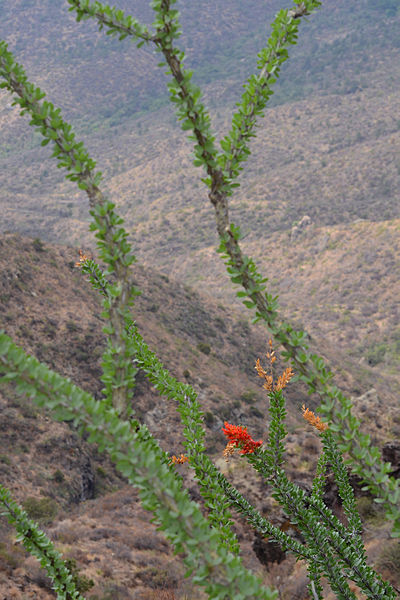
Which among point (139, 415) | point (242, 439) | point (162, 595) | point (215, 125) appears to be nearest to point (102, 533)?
point (162, 595)

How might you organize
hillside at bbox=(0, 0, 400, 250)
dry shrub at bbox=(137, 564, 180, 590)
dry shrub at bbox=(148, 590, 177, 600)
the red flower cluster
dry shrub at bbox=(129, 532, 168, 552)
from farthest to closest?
hillside at bbox=(0, 0, 400, 250) < dry shrub at bbox=(129, 532, 168, 552) < dry shrub at bbox=(137, 564, 180, 590) < dry shrub at bbox=(148, 590, 177, 600) < the red flower cluster

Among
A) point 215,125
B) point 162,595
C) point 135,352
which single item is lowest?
point 162,595

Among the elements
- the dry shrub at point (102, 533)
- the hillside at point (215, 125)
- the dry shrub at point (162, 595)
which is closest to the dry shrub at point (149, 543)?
the dry shrub at point (102, 533)

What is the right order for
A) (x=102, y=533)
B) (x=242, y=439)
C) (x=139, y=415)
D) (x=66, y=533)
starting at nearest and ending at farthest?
(x=242, y=439) → (x=66, y=533) → (x=102, y=533) → (x=139, y=415)

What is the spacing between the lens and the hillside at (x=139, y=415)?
33.2 ft

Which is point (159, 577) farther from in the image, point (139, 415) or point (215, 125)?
point (215, 125)

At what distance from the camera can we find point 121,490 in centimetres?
1784

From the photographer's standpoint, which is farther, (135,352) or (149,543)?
(149,543)

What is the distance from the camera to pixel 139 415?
22.0 m

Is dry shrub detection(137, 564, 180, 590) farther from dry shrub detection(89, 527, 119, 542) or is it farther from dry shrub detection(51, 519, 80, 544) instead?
dry shrub detection(89, 527, 119, 542)

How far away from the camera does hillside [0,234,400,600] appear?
10117 millimetres

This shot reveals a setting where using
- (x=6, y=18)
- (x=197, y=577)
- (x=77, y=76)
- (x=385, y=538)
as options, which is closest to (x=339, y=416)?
(x=197, y=577)

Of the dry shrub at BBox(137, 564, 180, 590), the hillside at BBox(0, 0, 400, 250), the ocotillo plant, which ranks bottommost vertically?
the dry shrub at BBox(137, 564, 180, 590)

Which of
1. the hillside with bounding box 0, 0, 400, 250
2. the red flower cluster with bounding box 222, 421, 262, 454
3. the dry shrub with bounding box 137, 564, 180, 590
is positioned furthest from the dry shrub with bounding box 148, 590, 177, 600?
the hillside with bounding box 0, 0, 400, 250
